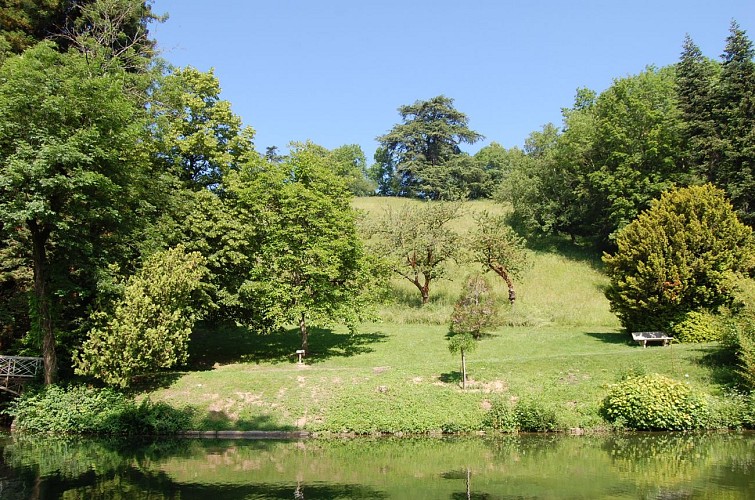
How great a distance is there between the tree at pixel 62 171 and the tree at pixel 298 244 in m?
5.87

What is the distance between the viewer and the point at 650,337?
28000 millimetres

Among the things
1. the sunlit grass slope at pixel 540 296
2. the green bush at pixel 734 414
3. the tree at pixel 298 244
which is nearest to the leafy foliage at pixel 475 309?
the sunlit grass slope at pixel 540 296

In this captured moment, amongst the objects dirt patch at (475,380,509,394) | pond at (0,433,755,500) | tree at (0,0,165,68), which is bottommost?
pond at (0,433,755,500)

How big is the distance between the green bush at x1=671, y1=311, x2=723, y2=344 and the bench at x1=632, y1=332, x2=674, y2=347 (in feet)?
2.08

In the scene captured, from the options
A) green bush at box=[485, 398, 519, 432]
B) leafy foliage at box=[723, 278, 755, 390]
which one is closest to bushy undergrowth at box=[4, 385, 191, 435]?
green bush at box=[485, 398, 519, 432]

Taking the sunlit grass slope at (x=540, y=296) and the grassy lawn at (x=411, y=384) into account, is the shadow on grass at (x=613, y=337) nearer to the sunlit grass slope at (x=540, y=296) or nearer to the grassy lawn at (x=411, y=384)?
the grassy lawn at (x=411, y=384)

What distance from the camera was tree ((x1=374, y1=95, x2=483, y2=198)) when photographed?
78125 mm

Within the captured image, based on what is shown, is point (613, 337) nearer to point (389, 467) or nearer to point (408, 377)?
point (408, 377)

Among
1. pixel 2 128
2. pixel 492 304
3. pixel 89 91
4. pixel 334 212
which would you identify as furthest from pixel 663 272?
pixel 2 128

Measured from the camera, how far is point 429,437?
70.3 ft

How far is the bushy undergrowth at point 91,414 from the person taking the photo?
22.8m

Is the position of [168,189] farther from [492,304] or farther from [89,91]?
[492,304]

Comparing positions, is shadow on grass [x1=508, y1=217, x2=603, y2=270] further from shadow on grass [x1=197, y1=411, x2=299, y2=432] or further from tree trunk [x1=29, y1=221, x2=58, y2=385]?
tree trunk [x1=29, y1=221, x2=58, y2=385]

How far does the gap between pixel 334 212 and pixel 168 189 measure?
8.70m
